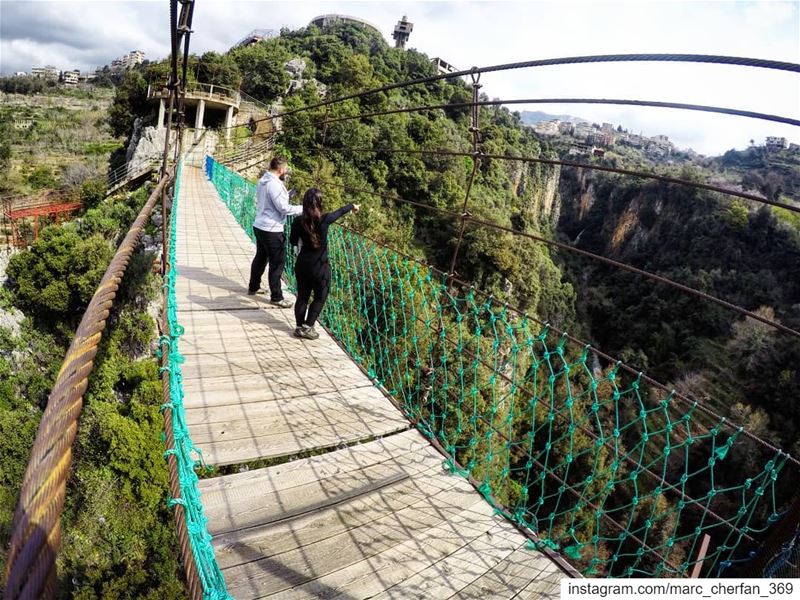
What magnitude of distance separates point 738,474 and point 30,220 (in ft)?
83.8

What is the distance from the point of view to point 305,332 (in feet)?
9.95

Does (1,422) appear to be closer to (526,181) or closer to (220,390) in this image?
(220,390)

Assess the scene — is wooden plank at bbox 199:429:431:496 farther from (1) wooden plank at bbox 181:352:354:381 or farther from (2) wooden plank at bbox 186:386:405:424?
(1) wooden plank at bbox 181:352:354:381

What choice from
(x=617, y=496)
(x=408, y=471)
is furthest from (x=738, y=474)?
(x=408, y=471)

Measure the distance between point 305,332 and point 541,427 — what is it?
5.56 feet

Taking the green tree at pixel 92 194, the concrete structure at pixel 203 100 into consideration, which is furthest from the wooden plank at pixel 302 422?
the green tree at pixel 92 194

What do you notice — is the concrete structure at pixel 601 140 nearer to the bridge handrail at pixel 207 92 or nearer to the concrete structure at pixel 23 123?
the bridge handrail at pixel 207 92

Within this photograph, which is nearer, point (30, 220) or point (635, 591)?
point (635, 591)

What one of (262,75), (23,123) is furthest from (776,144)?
(23,123)

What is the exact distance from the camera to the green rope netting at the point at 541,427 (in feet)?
4.98

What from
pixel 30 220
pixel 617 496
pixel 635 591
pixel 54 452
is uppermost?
→ pixel 54 452

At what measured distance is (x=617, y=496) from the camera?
550 inches

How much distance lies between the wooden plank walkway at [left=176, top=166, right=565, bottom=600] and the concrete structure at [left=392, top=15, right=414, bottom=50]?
54.8 m

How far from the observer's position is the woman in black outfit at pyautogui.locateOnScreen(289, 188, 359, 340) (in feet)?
9.07
